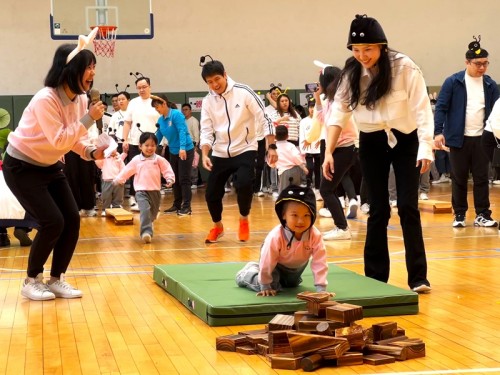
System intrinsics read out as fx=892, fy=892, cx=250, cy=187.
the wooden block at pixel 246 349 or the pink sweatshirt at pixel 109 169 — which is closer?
the wooden block at pixel 246 349

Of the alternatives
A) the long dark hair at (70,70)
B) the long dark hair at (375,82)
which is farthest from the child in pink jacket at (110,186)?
Result: the long dark hair at (375,82)

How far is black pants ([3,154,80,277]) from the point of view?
241 inches

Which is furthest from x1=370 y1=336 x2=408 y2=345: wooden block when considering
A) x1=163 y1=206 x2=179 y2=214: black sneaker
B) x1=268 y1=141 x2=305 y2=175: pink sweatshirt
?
x1=163 y1=206 x2=179 y2=214: black sneaker

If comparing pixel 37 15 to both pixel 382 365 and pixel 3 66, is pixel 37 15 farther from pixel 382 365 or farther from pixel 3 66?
pixel 382 365

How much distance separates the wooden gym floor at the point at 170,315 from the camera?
4477mm

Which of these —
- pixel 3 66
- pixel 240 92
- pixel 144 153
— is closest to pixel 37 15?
pixel 3 66

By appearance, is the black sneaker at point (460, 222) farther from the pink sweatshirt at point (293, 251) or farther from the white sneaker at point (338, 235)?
the pink sweatshirt at point (293, 251)

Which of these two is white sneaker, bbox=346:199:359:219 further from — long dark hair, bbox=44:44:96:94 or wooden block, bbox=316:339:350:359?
wooden block, bbox=316:339:350:359

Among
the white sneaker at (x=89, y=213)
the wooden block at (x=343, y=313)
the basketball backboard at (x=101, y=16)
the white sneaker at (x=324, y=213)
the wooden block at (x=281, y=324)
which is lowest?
the white sneaker at (x=89, y=213)

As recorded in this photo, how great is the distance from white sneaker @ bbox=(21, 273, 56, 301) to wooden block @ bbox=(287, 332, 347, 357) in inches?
102

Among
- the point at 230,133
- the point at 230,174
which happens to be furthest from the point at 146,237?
the point at 230,133

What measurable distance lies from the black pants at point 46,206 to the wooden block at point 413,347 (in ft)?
8.86

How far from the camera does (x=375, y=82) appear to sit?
6066 mm

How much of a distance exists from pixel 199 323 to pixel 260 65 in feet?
50.8
